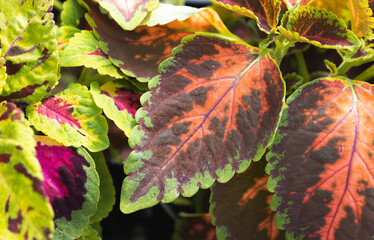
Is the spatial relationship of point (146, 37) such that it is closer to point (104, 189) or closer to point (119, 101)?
point (119, 101)

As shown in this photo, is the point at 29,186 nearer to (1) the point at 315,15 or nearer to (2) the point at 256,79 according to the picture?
(2) the point at 256,79

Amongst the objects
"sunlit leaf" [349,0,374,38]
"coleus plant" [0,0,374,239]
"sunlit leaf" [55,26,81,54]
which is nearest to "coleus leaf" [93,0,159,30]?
"coleus plant" [0,0,374,239]

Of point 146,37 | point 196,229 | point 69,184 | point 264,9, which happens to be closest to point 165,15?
point 146,37

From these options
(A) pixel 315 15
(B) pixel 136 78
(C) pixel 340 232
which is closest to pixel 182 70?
(B) pixel 136 78

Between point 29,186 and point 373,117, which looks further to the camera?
point 373,117

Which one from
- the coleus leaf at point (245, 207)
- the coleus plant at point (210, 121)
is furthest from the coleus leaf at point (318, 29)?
the coleus leaf at point (245, 207)

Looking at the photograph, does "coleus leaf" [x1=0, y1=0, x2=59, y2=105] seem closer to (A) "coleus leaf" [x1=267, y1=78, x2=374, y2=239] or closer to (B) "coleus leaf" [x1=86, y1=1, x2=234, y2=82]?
(B) "coleus leaf" [x1=86, y1=1, x2=234, y2=82]
